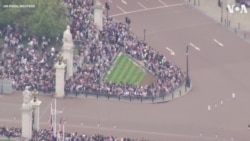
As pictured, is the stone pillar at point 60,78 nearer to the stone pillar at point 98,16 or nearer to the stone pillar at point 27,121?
the stone pillar at point 27,121

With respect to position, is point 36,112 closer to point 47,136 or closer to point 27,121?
point 27,121

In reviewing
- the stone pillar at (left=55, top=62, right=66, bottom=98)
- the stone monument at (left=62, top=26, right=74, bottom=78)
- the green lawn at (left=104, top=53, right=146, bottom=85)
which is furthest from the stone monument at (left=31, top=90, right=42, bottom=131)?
the green lawn at (left=104, top=53, right=146, bottom=85)

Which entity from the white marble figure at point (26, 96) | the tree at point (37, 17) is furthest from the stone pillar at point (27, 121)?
the tree at point (37, 17)

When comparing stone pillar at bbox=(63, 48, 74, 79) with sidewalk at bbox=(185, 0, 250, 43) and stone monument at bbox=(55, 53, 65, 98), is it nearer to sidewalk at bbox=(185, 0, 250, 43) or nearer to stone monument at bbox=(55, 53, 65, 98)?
stone monument at bbox=(55, 53, 65, 98)

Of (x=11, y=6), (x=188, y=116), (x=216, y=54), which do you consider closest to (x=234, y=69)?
(x=216, y=54)

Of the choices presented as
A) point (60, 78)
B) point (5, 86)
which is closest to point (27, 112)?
point (60, 78)

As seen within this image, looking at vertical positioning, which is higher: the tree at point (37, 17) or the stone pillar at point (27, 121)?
the tree at point (37, 17)

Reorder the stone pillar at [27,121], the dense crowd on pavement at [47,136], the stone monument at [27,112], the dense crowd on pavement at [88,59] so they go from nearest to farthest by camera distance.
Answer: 1. the dense crowd on pavement at [47,136]
2. the stone monument at [27,112]
3. the stone pillar at [27,121]
4. the dense crowd on pavement at [88,59]

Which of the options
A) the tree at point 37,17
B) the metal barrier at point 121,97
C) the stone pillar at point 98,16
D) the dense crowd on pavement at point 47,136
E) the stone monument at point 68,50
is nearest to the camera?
the dense crowd on pavement at point 47,136
